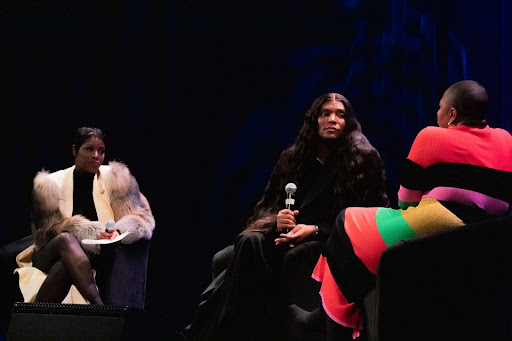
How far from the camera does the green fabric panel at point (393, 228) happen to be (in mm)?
2096

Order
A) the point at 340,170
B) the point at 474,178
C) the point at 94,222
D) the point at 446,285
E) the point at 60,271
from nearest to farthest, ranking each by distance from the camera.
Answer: the point at 446,285 → the point at 474,178 → the point at 340,170 → the point at 60,271 → the point at 94,222

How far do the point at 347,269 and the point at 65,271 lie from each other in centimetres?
169

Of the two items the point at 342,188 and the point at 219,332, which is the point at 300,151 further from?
the point at 219,332

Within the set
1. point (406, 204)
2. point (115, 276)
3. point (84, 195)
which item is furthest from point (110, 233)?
point (406, 204)

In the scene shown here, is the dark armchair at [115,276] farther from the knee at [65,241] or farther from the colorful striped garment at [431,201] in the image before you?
the colorful striped garment at [431,201]

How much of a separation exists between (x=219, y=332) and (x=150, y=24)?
98.0 inches

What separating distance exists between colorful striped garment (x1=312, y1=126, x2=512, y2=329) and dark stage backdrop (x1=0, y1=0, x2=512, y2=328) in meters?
1.47

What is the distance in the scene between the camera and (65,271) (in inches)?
129

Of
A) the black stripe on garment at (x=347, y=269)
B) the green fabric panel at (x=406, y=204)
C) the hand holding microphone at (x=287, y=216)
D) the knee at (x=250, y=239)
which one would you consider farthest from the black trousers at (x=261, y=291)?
the green fabric panel at (x=406, y=204)

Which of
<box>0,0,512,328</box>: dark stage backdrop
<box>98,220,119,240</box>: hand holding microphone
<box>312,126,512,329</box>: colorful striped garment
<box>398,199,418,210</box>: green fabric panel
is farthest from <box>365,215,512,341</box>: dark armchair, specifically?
<box>98,220,119,240</box>: hand holding microphone

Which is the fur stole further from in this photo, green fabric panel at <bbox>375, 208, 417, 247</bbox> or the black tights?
green fabric panel at <bbox>375, 208, 417, 247</bbox>

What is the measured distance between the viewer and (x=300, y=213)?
321cm

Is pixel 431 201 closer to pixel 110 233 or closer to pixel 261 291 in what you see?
pixel 261 291

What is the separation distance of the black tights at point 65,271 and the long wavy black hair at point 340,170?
2.79 ft
